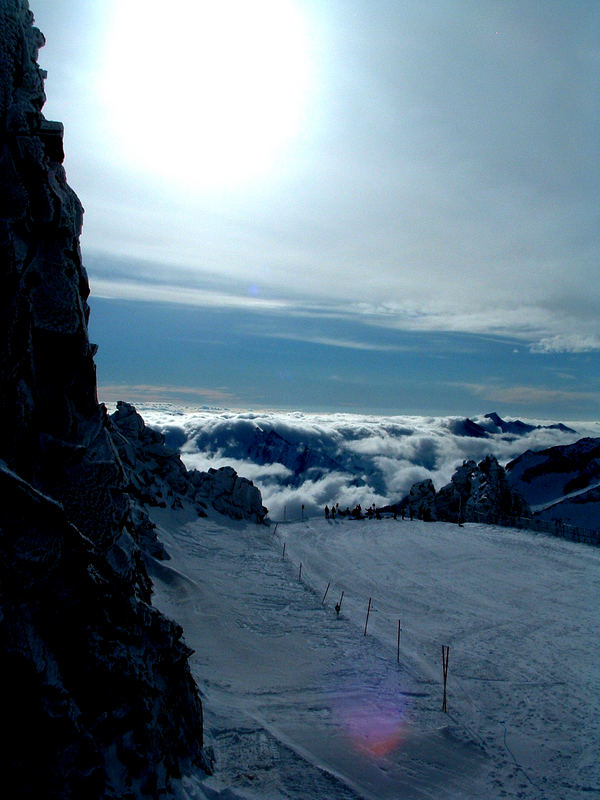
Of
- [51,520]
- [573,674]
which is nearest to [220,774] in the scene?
[51,520]

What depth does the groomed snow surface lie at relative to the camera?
11.1 m

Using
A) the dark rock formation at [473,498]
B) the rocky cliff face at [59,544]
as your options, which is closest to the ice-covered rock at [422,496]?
the dark rock formation at [473,498]

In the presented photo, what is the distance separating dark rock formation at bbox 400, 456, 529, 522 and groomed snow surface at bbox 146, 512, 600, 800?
26.9 m

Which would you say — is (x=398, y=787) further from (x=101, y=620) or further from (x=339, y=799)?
(x=101, y=620)

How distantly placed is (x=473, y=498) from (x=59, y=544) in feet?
218

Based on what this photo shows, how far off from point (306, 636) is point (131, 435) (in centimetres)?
3628

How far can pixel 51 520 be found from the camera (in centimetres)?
737

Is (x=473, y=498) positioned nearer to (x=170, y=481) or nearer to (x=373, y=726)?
(x=170, y=481)

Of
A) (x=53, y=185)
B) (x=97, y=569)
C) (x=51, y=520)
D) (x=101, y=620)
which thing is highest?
(x=53, y=185)

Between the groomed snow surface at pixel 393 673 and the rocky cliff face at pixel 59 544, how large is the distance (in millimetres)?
1758

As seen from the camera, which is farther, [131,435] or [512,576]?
[131,435]

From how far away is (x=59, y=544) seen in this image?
7.47 metres

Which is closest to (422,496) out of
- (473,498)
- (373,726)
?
(473,498)

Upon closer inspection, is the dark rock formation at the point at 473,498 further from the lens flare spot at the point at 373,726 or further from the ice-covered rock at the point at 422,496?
the lens flare spot at the point at 373,726
